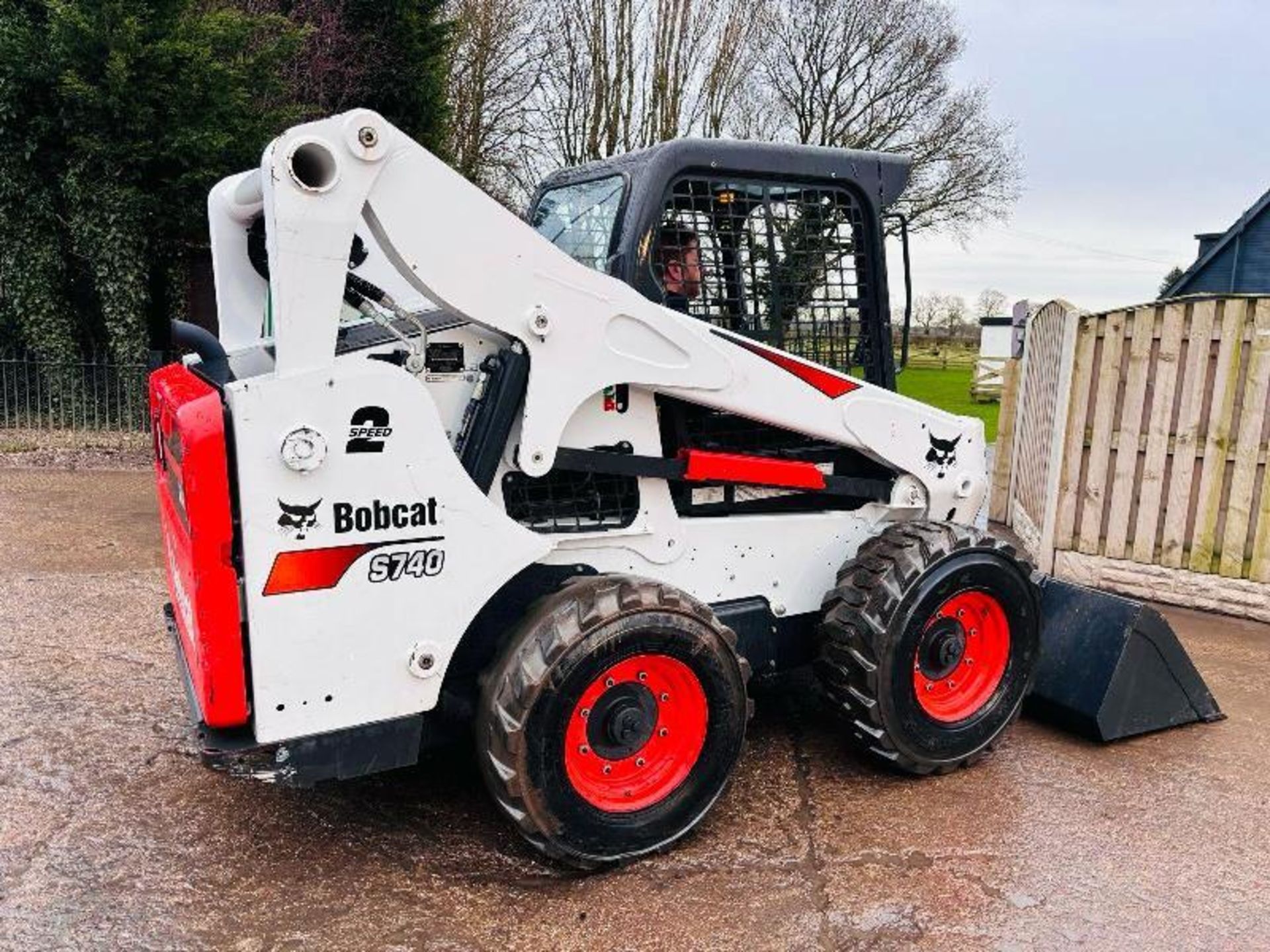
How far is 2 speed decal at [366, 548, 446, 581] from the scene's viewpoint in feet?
9.42

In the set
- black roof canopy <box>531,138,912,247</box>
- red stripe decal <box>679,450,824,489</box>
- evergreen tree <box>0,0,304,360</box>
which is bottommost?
red stripe decal <box>679,450,824,489</box>

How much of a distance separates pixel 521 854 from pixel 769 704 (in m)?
1.66

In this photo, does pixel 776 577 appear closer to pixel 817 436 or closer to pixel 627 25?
pixel 817 436

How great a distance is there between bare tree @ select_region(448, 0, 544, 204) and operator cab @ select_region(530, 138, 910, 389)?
14.9m

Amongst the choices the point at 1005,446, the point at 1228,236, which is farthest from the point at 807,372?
the point at 1228,236

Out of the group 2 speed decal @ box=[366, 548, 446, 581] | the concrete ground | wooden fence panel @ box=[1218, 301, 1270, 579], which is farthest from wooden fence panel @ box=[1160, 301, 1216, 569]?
2 speed decal @ box=[366, 548, 446, 581]

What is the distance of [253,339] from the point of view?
154 inches

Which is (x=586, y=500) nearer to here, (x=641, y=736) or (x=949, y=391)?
(x=641, y=736)

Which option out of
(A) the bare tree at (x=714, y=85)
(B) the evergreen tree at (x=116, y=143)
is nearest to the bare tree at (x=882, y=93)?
(A) the bare tree at (x=714, y=85)

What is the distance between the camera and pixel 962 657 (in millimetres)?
4016

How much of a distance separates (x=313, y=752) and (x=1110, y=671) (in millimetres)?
3209

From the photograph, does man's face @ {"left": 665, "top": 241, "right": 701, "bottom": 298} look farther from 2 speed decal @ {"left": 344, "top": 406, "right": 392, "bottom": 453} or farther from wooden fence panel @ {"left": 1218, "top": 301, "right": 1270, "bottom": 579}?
wooden fence panel @ {"left": 1218, "top": 301, "right": 1270, "bottom": 579}

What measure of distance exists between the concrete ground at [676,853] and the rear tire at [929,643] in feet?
0.70

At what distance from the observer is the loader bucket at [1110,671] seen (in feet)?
13.8
